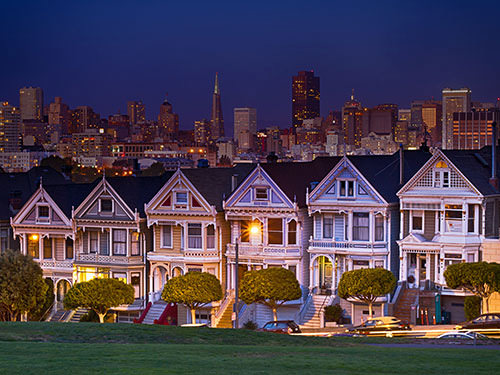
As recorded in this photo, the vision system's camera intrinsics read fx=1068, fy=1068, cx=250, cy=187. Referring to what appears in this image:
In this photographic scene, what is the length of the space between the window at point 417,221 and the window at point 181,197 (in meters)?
12.6

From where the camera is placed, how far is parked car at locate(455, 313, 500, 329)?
151ft

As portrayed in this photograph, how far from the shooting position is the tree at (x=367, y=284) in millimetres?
51719

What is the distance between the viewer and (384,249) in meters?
54.3

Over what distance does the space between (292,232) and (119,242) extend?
10618 millimetres

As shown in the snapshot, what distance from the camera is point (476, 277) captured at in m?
50.0

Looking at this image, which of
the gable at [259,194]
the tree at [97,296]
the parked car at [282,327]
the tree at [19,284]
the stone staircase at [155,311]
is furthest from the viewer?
the stone staircase at [155,311]

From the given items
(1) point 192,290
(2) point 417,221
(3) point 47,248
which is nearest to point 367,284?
(2) point 417,221

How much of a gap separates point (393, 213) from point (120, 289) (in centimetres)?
1523

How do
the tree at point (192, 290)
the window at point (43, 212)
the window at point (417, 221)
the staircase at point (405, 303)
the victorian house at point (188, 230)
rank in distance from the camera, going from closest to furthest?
the staircase at point (405, 303) → the window at point (417, 221) → the tree at point (192, 290) → the victorian house at point (188, 230) → the window at point (43, 212)

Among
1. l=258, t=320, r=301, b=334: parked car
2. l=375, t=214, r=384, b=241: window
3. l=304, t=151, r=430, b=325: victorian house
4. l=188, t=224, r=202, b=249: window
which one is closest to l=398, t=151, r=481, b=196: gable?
l=304, t=151, r=430, b=325: victorian house

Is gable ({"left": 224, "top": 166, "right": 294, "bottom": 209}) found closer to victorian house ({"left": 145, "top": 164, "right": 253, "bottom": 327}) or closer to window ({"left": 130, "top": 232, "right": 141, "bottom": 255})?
victorian house ({"left": 145, "top": 164, "right": 253, "bottom": 327})

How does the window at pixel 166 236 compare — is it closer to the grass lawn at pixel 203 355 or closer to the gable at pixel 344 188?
the gable at pixel 344 188

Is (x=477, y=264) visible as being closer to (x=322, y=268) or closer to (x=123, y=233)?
(x=322, y=268)

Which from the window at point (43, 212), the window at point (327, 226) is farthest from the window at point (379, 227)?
the window at point (43, 212)
